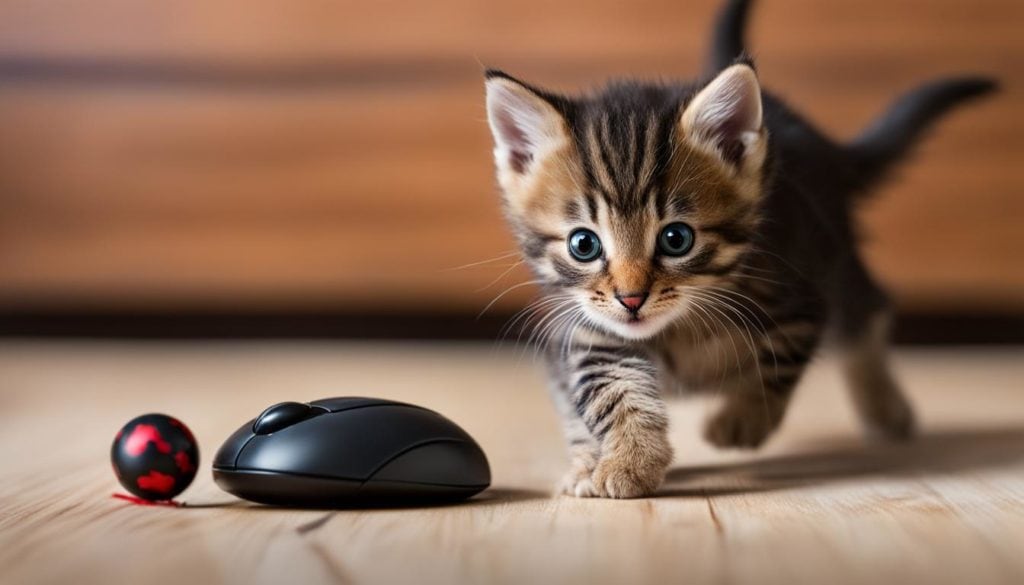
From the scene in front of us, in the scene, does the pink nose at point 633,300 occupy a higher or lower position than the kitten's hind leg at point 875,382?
higher

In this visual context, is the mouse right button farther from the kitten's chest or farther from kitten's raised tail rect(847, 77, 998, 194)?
kitten's raised tail rect(847, 77, 998, 194)

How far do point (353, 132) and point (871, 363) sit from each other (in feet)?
5.88

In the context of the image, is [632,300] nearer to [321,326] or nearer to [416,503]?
[416,503]

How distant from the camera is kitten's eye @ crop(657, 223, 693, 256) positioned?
4.46 feet

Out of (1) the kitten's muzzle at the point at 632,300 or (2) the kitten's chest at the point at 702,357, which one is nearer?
(1) the kitten's muzzle at the point at 632,300

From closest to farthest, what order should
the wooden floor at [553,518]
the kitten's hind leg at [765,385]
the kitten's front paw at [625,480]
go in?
the wooden floor at [553,518]
the kitten's front paw at [625,480]
the kitten's hind leg at [765,385]

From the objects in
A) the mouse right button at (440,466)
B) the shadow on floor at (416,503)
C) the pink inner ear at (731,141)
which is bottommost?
the shadow on floor at (416,503)

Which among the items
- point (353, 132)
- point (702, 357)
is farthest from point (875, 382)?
point (353, 132)

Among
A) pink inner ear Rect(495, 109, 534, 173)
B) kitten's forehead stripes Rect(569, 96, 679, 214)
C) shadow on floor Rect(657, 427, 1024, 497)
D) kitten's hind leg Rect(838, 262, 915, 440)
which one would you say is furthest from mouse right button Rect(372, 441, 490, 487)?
kitten's hind leg Rect(838, 262, 915, 440)

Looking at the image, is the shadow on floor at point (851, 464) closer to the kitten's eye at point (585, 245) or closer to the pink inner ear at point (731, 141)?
the kitten's eye at point (585, 245)

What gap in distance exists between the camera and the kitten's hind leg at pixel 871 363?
75.5 inches

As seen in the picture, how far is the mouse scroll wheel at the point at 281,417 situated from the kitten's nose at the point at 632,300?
0.39 m

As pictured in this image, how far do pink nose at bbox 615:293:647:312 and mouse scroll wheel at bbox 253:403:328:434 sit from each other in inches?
15.4

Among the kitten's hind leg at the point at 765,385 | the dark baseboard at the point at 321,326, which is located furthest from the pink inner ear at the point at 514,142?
the dark baseboard at the point at 321,326
